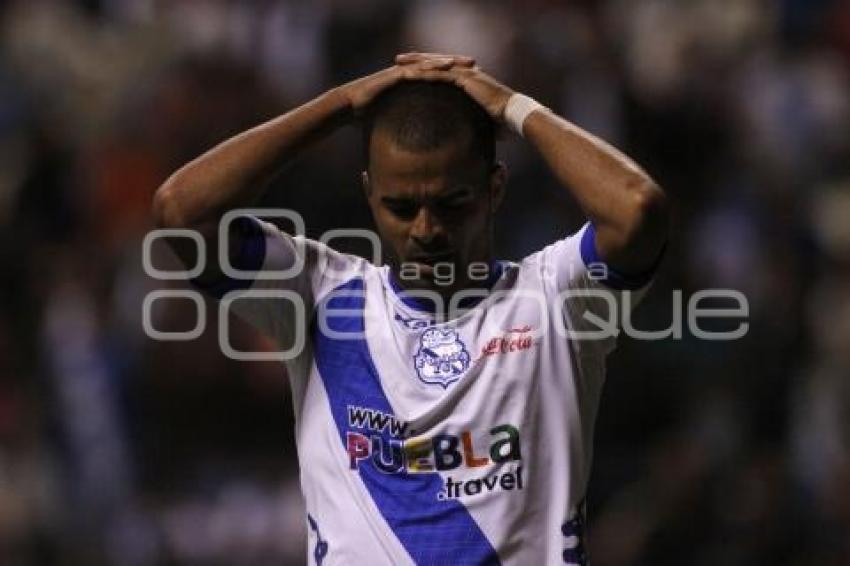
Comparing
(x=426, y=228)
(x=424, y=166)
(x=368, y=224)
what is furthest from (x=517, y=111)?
(x=368, y=224)

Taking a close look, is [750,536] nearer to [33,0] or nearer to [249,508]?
[249,508]

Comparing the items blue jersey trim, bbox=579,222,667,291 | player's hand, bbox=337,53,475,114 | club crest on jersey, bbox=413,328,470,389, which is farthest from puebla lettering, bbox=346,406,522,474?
player's hand, bbox=337,53,475,114

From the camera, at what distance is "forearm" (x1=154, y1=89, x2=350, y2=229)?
5.31 m

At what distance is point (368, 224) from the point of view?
995 centimetres

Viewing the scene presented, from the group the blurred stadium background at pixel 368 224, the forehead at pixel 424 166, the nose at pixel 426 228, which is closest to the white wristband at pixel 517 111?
the forehead at pixel 424 166

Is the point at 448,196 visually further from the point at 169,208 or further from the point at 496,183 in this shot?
the point at 169,208

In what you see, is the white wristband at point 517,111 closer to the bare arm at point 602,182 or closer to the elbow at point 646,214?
the bare arm at point 602,182

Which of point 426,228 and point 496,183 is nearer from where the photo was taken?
point 426,228

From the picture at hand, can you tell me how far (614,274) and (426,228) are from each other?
48 centimetres

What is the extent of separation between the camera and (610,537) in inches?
365

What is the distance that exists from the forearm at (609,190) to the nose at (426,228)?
0.32 meters

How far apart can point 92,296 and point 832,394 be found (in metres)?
3.75

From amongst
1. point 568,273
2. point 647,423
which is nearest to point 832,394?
point 647,423

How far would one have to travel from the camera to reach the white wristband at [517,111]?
527 centimetres
